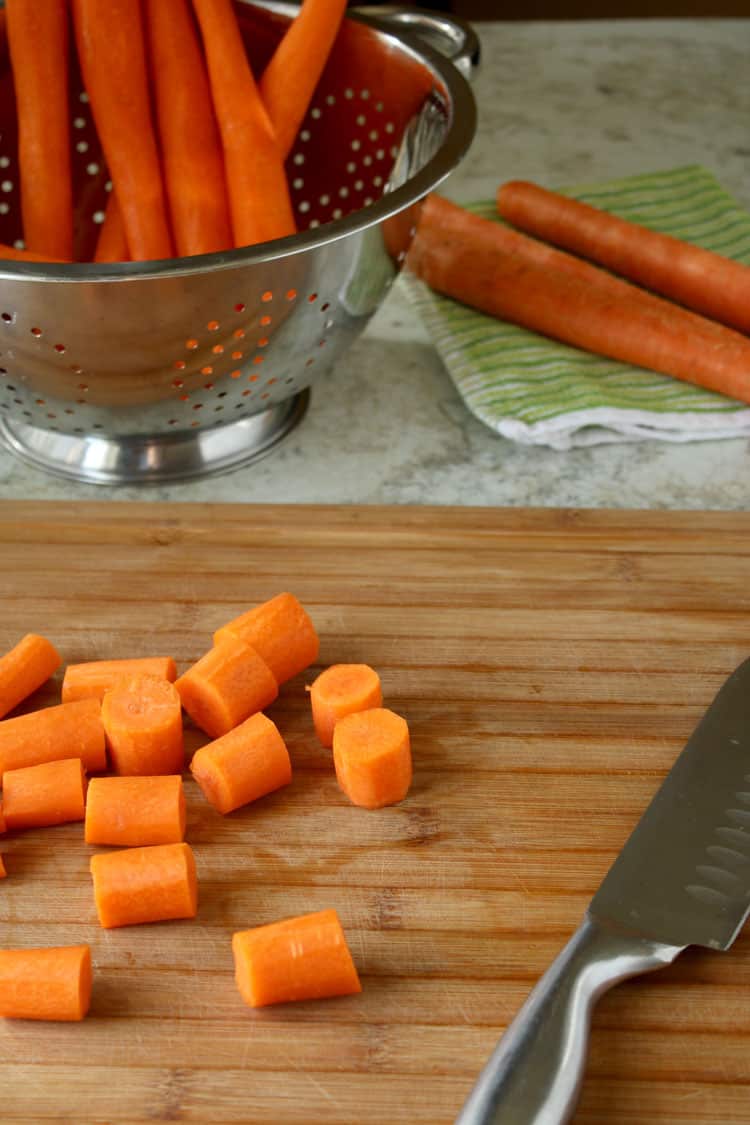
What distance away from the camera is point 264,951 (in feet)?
3.70

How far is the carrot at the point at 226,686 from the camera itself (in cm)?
137

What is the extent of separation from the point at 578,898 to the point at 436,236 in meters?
1.31

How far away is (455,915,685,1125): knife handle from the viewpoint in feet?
3.17

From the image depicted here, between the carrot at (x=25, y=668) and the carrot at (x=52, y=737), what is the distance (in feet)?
0.22

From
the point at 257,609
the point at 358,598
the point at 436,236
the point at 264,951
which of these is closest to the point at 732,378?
the point at 436,236

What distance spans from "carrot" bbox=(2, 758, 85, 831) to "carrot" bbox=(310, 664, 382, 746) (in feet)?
0.86

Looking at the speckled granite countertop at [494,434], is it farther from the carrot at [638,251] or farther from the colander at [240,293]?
the carrot at [638,251]

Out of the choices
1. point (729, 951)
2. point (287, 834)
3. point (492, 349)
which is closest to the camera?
point (729, 951)

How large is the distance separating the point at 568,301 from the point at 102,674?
1.03 metres

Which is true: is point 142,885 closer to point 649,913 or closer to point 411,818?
point 411,818

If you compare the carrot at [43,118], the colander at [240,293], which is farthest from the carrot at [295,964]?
the carrot at [43,118]

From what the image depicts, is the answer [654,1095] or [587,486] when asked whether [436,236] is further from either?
[654,1095]

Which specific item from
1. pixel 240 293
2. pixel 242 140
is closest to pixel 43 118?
pixel 242 140

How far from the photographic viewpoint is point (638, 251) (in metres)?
2.16
